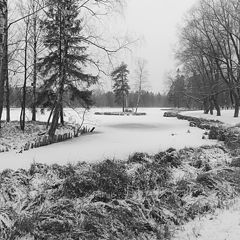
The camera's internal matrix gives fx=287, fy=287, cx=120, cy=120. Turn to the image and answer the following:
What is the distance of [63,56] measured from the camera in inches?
622

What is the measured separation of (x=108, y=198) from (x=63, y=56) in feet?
37.4

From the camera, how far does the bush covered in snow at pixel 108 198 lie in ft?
15.8

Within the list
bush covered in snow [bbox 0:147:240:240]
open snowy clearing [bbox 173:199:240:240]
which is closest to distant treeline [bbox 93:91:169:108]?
bush covered in snow [bbox 0:147:240:240]

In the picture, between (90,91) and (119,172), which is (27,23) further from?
(119,172)

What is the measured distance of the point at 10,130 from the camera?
58.1 feet

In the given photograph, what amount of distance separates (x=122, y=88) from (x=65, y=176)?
158 feet

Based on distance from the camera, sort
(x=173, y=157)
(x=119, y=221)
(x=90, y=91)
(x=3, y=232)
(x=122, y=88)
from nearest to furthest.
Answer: (x=3, y=232) → (x=119, y=221) → (x=173, y=157) → (x=90, y=91) → (x=122, y=88)

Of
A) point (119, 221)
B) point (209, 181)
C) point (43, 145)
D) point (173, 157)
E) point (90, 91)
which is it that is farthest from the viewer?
point (90, 91)

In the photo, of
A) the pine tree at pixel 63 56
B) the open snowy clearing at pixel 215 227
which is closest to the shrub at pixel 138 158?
the open snowy clearing at pixel 215 227

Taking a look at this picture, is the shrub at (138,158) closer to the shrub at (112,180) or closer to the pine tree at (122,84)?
the shrub at (112,180)

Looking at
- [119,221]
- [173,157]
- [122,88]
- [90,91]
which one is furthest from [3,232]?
[122,88]

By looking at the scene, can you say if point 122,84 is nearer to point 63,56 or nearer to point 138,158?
point 63,56

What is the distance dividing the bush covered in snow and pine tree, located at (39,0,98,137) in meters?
8.08

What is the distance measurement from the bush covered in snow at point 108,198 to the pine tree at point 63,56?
26.5ft
